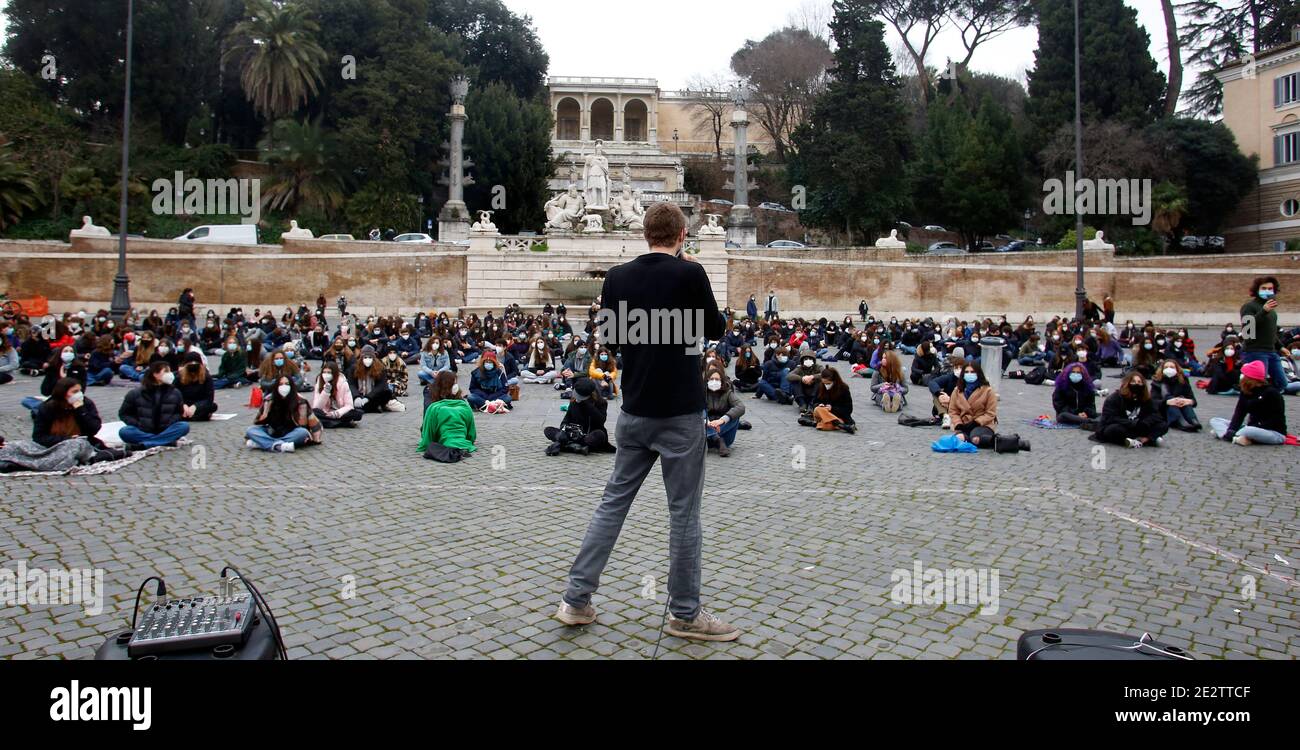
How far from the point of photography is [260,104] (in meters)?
44.0

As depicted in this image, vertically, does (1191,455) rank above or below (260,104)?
below

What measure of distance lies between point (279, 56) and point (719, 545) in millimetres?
44547

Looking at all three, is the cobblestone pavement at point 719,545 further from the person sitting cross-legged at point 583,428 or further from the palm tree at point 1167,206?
the palm tree at point 1167,206

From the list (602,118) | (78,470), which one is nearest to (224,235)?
(78,470)

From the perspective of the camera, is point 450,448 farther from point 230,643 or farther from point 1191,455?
point 1191,455

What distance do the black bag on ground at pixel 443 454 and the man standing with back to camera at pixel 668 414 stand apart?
5205mm

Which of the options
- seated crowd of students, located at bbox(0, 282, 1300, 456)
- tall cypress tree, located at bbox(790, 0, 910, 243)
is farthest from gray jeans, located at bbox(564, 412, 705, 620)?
tall cypress tree, located at bbox(790, 0, 910, 243)

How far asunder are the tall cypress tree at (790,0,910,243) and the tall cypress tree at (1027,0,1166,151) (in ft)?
23.0

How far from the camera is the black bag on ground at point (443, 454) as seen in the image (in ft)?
29.9

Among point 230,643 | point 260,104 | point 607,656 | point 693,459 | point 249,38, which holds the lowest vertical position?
point 607,656

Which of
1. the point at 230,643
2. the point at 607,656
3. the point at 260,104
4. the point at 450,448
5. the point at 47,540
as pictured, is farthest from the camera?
the point at 260,104

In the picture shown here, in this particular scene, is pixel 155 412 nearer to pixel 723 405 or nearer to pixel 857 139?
pixel 723 405
